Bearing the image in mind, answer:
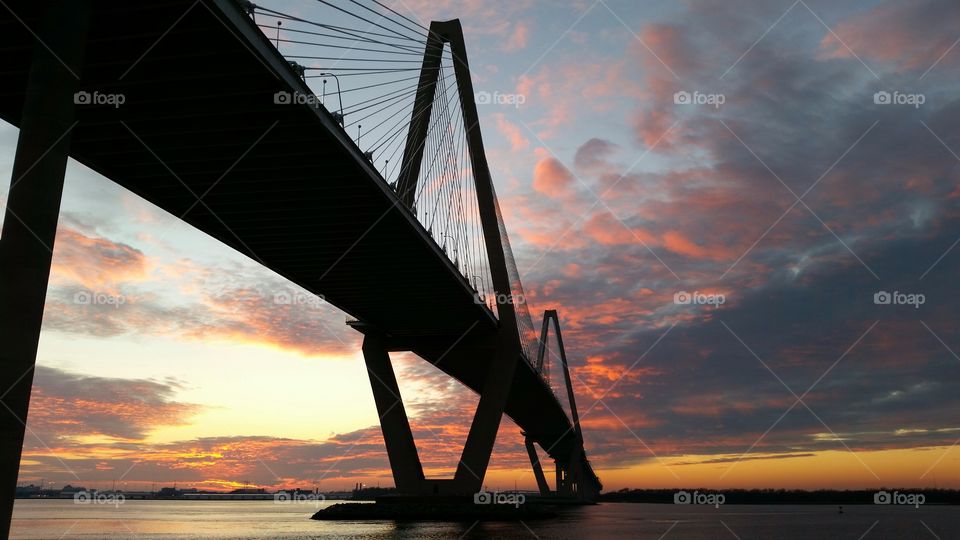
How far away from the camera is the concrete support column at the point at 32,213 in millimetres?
11930

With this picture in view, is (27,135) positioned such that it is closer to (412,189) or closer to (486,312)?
(412,189)

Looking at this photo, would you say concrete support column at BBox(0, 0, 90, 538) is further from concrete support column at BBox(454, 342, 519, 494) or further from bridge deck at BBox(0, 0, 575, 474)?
concrete support column at BBox(454, 342, 519, 494)

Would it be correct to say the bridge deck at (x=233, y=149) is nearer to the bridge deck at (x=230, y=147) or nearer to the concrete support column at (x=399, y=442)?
the bridge deck at (x=230, y=147)

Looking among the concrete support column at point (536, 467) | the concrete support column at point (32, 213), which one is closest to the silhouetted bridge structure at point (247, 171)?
the concrete support column at point (32, 213)

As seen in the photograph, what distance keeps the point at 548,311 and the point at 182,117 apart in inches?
3776

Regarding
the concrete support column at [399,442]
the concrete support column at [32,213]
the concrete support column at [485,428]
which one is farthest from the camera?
the concrete support column at [399,442]

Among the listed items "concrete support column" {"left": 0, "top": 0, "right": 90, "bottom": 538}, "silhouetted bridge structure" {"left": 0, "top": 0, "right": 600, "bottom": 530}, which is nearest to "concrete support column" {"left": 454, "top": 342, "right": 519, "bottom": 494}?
"silhouetted bridge structure" {"left": 0, "top": 0, "right": 600, "bottom": 530}

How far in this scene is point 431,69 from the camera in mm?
37688

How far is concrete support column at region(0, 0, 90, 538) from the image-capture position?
39.1 feet

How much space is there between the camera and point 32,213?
41.0ft

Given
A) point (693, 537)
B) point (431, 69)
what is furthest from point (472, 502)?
point (431, 69)

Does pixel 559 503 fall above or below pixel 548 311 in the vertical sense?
below

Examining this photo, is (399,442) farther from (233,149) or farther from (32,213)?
(32,213)

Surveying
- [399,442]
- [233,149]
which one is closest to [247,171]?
[233,149]
